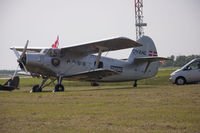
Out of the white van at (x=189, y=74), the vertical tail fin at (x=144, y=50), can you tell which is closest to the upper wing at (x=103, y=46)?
the vertical tail fin at (x=144, y=50)

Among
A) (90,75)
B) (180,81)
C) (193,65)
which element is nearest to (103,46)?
(90,75)

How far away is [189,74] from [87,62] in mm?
6690

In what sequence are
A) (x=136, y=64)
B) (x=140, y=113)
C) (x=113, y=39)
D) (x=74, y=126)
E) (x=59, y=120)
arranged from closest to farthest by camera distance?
(x=74, y=126) → (x=59, y=120) → (x=140, y=113) → (x=113, y=39) → (x=136, y=64)

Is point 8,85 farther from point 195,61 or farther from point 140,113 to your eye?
point 195,61

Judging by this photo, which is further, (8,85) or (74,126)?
(8,85)

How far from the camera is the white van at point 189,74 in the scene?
2048 cm

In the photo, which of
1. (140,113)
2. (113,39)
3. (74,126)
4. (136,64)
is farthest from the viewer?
(136,64)

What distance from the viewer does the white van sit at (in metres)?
20.5

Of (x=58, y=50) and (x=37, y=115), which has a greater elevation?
(x=58, y=50)

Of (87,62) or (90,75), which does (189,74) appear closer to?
(90,75)

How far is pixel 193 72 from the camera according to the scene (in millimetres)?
20531

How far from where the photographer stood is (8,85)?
1611 centimetres

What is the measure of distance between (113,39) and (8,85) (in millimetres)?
6182

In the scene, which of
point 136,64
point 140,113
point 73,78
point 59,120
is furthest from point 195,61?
point 59,120
